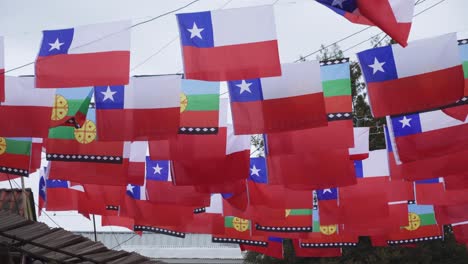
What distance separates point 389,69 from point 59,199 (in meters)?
7.00

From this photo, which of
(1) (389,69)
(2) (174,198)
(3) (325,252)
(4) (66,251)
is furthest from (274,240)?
(4) (66,251)

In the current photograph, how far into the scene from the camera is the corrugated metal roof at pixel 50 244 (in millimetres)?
6820

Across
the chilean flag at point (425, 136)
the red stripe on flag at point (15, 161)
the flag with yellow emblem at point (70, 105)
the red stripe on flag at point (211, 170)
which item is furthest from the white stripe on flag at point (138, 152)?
the chilean flag at point (425, 136)

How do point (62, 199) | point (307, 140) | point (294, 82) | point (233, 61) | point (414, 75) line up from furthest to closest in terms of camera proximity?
point (62, 199), point (307, 140), point (294, 82), point (414, 75), point (233, 61)

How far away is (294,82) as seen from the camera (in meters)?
8.98

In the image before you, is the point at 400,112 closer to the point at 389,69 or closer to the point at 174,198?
the point at 389,69

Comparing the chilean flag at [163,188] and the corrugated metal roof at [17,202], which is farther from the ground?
the chilean flag at [163,188]

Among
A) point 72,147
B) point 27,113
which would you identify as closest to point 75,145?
point 72,147

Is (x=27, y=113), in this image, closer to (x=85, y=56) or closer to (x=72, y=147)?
(x=72, y=147)

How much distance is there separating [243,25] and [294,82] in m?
1.04

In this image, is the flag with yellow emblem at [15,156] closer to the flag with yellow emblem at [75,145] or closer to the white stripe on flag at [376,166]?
the flag with yellow emblem at [75,145]

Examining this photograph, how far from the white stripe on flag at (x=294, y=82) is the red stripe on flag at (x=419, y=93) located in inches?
→ 30.7

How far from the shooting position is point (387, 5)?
Result: 21.4 feet

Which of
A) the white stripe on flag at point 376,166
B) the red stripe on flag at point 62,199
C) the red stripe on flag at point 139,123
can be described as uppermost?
the red stripe on flag at point 139,123
